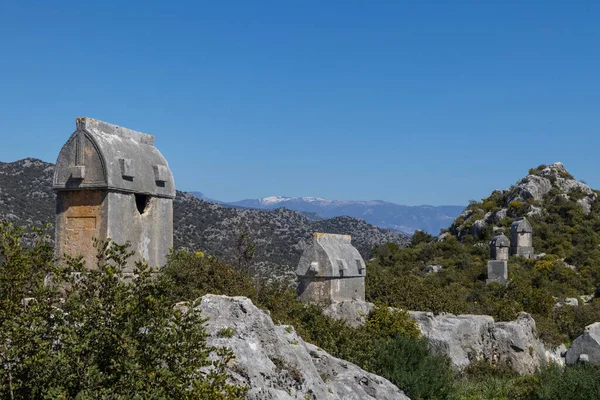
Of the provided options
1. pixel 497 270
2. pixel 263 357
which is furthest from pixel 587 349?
pixel 497 270

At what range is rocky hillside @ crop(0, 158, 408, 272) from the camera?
30.9m

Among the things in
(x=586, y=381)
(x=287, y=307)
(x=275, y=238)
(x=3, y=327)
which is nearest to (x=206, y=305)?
(x=3, y=327)

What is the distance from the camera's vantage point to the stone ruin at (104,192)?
958 cm

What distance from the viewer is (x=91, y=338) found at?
18.2ft

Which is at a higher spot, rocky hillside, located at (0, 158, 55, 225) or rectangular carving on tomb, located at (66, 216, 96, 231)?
rocky hillside, located at (0, 158, 55, 225)

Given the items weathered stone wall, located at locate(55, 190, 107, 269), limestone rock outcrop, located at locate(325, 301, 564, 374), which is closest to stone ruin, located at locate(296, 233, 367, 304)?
limestone rock outcrop, located at locate(325, 301, 564, 374)

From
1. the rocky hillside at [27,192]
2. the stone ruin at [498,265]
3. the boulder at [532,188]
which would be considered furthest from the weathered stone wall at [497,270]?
the rocky hillside at [27,192]

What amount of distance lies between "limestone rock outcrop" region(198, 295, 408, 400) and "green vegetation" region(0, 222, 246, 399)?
1.37 m

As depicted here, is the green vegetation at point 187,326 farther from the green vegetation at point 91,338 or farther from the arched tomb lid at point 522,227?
the arched tomb lid at point 522,227

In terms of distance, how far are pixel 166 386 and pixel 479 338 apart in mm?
14344

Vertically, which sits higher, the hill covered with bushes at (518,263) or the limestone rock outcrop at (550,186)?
the limestone rock outcrop at (550,186)

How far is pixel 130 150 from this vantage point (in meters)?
10.1

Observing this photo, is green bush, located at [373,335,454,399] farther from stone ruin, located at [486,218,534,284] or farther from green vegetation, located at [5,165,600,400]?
stone ruin, located at [486,218,534,284]

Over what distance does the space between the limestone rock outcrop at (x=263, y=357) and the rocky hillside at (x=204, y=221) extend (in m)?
12.8
